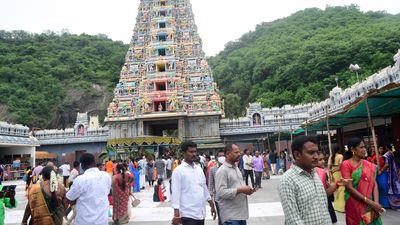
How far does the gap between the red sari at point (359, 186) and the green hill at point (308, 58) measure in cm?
4479

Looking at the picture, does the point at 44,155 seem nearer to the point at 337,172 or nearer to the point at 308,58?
the point at 337,172

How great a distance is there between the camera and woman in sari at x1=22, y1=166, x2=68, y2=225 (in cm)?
490

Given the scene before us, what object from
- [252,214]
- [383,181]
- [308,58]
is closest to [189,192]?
[252,214]

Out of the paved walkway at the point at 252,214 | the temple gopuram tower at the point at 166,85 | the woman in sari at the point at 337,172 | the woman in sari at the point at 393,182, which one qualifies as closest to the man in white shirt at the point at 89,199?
the paved walkway at the point at 252,214

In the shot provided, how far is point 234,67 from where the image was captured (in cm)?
6638

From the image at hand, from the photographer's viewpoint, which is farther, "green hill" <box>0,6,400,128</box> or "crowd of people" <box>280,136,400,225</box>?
"green hill" <box>0,6,400,128</box>

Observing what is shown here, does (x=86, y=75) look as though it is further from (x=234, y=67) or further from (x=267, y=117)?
(x=267, y=117)

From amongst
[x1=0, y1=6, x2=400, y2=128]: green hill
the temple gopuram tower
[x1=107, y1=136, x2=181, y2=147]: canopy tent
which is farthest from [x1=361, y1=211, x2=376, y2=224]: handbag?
[x1=0, y1=6, x2=400, y2=128]: green hill

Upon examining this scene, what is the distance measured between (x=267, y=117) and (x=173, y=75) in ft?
33.1

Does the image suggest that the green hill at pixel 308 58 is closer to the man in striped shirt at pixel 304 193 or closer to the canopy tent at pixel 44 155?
the canopy tent at pixel 44 155

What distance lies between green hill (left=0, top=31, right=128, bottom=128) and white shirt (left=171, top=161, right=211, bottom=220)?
1903 inches

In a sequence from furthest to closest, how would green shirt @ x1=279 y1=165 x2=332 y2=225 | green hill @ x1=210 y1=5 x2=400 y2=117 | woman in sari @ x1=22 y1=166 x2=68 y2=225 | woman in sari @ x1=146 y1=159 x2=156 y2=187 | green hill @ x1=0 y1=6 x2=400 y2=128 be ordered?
green hill @ x1=0 y1=6 x2=400 y2=128, green hill @ x1=210 y1=5 x2=400 y2=117, woman in sari @ x1=146 y1=159 x2=156 y2=187, woman in sari @ x1=22 y1=166 x2=68 y2=225, green shirt @ x1=279 y1=165 x2=332 y2=225

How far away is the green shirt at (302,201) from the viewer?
2775 millimetres

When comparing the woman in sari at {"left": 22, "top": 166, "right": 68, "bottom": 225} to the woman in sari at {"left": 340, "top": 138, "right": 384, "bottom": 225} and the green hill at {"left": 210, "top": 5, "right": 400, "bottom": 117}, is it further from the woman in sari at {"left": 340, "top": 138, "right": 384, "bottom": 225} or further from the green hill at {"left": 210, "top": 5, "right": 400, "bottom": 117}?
the green hill at {"left": 210, "top": 5, "right": 400, "bottom": 117}
